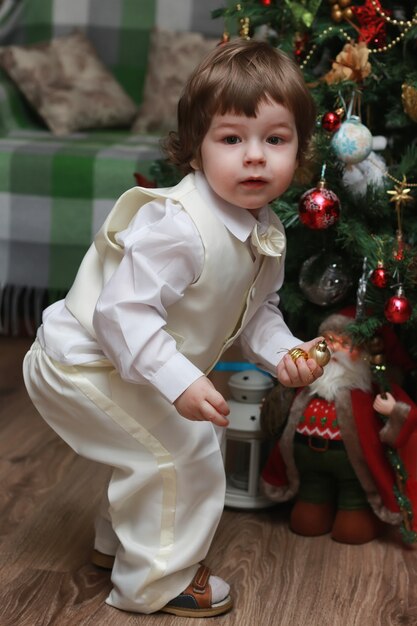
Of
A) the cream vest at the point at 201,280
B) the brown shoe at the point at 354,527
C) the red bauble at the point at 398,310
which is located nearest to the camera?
the cream vest at the point at 201,280

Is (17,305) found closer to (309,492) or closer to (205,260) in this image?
(309,492)

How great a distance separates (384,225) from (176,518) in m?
0.65

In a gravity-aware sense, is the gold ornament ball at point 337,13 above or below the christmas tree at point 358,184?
above

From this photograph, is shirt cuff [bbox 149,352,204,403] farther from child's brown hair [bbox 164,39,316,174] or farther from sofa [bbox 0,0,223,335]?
sofa [bbox 0,0,223,335]

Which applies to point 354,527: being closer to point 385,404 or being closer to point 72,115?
point 385,404

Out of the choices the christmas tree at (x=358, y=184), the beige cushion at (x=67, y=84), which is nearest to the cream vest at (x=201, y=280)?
the christmas tree at (x=358, y=184)

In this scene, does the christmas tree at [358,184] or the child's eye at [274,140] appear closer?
the child's eye at [274,140]

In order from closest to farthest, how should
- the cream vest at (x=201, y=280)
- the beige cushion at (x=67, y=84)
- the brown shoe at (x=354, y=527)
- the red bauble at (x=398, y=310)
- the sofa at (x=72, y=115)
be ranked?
the cream vest at (x=201, y=280) → the red bauble at (x=398, y=310) → the brown shoe at (x=354, y=527) → the sofa at (x=72, y=115) → the beige cushion at (x=67, y=84)

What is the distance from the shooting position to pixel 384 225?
1688 mm

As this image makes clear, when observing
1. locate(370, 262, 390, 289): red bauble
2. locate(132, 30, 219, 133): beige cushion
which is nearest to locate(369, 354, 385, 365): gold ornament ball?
locate(370, 262, 390, 289): red bauble

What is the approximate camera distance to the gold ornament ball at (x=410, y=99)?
5.22 feet

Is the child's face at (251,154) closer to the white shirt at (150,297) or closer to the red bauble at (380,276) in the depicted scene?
the white shirt at (150,297)

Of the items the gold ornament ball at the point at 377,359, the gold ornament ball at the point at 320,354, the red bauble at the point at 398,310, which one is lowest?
the gold ornament ball at the point at 377,359

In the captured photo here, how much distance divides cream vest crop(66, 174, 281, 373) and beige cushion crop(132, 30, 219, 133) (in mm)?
1808
